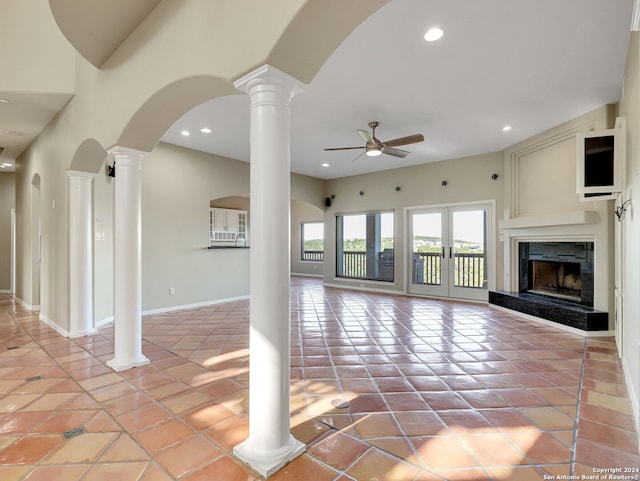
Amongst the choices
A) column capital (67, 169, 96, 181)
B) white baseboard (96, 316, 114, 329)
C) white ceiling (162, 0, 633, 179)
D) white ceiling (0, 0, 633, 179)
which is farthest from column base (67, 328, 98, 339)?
white ceiling (162, 0, 633, 179)

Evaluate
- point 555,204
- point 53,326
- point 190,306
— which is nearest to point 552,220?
point 555,204

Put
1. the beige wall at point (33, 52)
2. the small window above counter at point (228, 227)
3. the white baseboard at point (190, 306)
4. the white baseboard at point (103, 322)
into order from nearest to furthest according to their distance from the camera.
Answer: the beige wall at point (33, 52), the white baseboard at point (103, 322), the white baseboard at point (190, 306), the small window above counter at point (228, 227)

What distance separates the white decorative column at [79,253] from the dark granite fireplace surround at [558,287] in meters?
6.18

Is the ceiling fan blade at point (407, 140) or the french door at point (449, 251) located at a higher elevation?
the ceiling fan blade at point (407, 140)

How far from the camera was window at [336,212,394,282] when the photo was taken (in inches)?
309

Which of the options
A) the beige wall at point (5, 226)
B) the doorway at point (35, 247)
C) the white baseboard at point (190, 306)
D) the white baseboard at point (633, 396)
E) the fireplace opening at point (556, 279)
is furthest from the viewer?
the beige wall at point (5, 226)

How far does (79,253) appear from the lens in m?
3.99

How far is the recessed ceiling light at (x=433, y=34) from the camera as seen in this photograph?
2674mm

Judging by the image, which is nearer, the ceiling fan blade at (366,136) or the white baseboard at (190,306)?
the ceiling fan blade at (366,136)

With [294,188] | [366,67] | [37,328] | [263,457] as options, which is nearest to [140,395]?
[263,457]

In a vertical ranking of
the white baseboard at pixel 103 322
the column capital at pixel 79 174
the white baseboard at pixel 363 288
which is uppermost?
the column capital at pixel 79 174

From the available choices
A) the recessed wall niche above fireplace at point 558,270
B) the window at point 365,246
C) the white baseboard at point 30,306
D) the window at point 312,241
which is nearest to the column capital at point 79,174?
the white baseboard at point 30,306

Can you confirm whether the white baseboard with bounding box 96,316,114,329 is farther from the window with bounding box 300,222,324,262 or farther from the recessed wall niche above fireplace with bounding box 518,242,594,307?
the window with bounding box 300,222,324,262

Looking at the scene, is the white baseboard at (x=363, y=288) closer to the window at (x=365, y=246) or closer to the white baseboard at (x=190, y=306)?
the window at (x=365, y=246)
